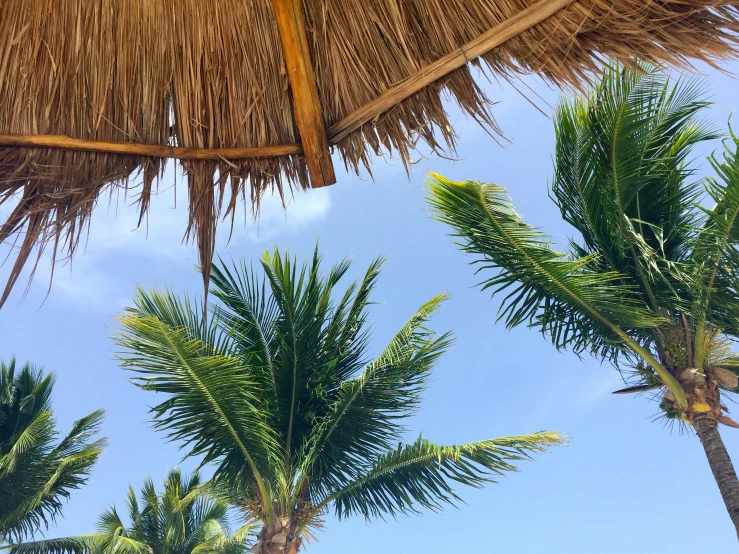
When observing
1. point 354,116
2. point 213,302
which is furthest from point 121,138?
point 213,302

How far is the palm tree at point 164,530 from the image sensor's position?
948cm

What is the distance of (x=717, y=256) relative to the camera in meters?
5.02

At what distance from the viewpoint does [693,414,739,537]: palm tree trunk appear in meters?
4.72

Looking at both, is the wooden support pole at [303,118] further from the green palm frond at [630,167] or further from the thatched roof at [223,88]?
the green palm frond at [630,167]

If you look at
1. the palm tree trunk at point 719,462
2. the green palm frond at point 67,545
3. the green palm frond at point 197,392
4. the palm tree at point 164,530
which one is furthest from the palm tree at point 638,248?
the green palm frond at point 67,545

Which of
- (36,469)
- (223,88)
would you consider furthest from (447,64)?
(36,469)

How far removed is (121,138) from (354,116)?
2.91ft

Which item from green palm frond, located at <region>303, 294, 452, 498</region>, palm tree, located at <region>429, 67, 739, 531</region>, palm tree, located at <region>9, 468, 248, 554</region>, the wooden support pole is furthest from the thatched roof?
palm tree, located at <region>9, 468, 248, 554</region>

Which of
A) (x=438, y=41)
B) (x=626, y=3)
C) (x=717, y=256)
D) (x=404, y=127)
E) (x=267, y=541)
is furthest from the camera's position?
(x=267, y=541)

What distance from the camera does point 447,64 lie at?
2225 mm

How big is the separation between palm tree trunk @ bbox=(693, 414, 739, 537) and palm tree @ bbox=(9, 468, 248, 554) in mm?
6566

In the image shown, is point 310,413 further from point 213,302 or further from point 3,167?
point 3,167

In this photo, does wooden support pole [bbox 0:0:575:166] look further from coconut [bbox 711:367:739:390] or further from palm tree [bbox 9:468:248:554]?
palm tree [bbox 9:468:248:554]

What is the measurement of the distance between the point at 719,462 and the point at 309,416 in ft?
12.4
